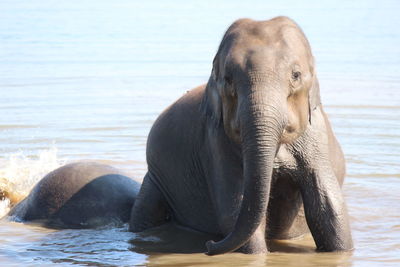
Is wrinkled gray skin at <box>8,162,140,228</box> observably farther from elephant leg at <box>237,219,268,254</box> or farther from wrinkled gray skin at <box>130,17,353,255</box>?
elephant leg at <box>237,219,268,254</box>

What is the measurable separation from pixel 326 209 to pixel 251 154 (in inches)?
49.3

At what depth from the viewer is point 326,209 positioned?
700 centimetres

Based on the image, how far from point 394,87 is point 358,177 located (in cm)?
712

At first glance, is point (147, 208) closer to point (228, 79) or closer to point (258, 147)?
point (228, 79)

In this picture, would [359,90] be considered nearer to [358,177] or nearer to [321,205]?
[358,177]

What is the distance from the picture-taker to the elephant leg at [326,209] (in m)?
6.93

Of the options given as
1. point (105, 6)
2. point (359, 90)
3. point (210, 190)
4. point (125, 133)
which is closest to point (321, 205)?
point (210, 190)

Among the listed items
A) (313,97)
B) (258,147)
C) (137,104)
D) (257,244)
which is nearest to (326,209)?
(257,244)

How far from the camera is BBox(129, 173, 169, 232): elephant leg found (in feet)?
27.8

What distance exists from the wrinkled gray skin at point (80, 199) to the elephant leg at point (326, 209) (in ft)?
7.88

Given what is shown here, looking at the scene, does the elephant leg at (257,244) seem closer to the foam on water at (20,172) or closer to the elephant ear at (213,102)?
the elephant ear at (213,102)

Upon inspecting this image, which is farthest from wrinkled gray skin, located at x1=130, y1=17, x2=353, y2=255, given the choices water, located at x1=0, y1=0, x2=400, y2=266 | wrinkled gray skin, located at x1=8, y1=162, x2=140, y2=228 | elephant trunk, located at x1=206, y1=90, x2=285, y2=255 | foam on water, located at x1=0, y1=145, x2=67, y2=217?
foam on water, located at x1=0, y1=145, x2=67, y2=217

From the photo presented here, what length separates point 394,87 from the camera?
17.4 m

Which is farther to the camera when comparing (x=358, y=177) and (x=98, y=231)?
(x=358, y=177)
